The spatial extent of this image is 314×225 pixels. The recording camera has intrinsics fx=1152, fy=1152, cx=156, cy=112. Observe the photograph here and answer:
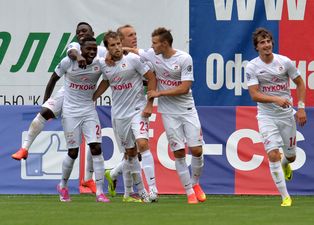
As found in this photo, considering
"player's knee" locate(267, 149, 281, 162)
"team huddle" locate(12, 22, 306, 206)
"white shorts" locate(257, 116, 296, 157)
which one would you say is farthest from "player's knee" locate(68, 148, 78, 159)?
"player's knee" locate(267, 149, 281, 162)

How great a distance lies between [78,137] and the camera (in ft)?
52.3

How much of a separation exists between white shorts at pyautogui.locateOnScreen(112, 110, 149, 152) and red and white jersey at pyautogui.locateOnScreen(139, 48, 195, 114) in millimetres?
392

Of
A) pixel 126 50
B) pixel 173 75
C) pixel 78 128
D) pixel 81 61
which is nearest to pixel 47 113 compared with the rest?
pixel 78 128

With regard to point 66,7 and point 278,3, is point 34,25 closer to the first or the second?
point 66,7

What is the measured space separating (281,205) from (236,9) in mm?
5530

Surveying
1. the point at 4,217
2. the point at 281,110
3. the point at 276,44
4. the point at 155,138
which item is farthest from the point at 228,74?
the point at 4,217

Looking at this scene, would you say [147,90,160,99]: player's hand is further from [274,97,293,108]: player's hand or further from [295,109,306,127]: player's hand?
[295,109,306,127]: player's hand

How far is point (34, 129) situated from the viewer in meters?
16.3

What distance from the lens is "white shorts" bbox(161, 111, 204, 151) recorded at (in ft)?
50.4

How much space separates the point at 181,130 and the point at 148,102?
668 mm

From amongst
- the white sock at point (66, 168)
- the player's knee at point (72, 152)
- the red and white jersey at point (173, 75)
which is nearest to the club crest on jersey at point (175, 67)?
the red and white jersey at point (173, 75)

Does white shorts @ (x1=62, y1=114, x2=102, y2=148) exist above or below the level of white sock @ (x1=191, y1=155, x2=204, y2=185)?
above

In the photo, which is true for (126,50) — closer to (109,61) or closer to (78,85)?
(109,61)

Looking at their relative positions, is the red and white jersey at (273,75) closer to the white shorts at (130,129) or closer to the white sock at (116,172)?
the white shorts at (130,129)
